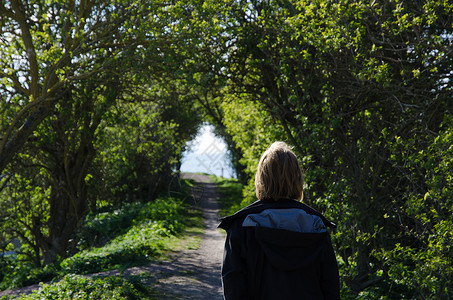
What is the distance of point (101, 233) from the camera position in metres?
17.9

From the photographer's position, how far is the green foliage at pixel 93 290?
729 cm

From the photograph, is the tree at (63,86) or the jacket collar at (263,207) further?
the tree at (63,86)

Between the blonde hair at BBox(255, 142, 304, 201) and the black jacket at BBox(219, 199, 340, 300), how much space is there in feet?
0.22

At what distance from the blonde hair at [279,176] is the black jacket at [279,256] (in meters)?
0.07

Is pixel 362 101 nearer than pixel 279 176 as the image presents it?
No

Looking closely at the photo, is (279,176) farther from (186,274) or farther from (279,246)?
(186,274)

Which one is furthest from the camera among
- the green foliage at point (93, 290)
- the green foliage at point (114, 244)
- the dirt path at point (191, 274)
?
the green foliage at point (114, 244)

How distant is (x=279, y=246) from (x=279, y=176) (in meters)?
0.43

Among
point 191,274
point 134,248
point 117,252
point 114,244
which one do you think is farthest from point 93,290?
point 114,244

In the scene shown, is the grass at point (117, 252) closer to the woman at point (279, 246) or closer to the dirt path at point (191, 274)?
the dirt path at point (191, 274)

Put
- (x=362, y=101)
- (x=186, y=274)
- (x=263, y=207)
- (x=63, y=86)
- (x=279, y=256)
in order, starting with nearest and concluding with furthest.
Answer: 1. (x=279, y=256)
2. (x=263, y=207)
3. (x=362, y=101)
4. (x=186, y=274)
5. (x=63, y=86)

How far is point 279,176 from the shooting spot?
2826 mm

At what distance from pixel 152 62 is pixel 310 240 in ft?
28.5

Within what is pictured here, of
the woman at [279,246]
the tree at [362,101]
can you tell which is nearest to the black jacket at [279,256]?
the woman at [279,246]
